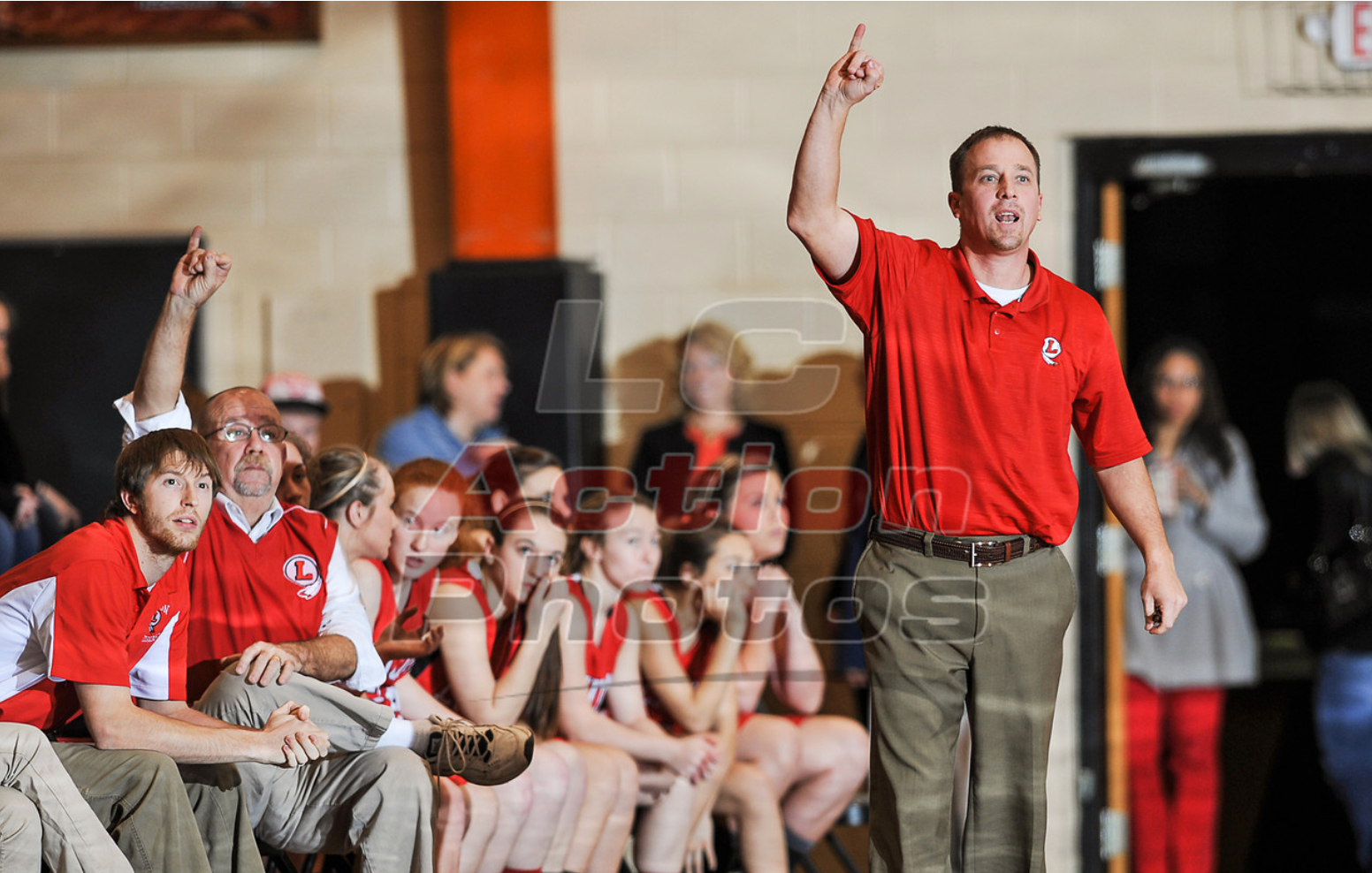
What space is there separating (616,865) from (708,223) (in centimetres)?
175

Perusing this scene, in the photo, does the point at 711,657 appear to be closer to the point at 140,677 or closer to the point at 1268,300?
the point at 140,677

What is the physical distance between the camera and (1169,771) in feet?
11.7

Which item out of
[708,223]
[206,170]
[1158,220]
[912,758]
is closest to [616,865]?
[912,758]

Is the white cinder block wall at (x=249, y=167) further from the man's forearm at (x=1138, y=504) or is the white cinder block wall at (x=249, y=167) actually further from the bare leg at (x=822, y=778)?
the man's forearm at (x=1138, y=504)

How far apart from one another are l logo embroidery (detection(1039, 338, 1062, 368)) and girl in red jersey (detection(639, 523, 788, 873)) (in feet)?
3.82

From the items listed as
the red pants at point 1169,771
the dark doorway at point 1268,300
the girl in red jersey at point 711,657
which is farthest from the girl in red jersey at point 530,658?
the dark doorway at point 1268,300

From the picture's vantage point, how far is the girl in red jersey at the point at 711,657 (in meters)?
2.88

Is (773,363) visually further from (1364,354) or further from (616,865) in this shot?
(1364,354)

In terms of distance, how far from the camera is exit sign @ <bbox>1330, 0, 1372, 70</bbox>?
3480mm

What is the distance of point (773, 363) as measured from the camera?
355cm

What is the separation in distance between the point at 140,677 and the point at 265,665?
0.20 metres

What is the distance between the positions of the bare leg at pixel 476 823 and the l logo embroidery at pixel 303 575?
0.47m

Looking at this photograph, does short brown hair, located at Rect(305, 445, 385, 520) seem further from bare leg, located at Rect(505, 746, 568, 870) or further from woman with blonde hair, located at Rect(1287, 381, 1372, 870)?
woman with blonde hair, located at Rect(1287, 381, 1372, 870)

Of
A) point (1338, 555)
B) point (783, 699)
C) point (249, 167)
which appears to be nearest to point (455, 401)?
point (249, 167)
